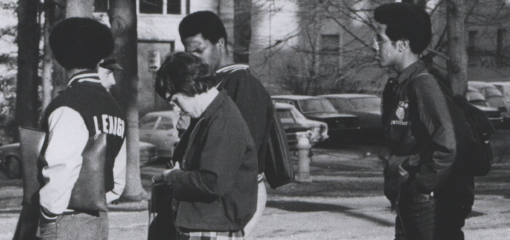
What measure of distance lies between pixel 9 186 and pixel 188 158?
15.0m

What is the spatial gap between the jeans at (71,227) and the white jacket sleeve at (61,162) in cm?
10

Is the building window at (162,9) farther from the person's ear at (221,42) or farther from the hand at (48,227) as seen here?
the hand at (48,227)

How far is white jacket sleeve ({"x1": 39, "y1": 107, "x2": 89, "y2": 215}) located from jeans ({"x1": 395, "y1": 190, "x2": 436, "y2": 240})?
5.13 feet

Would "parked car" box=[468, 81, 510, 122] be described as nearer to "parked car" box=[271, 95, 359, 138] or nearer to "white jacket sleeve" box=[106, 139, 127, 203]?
"parked car" box=[271, 95, 359, 138]

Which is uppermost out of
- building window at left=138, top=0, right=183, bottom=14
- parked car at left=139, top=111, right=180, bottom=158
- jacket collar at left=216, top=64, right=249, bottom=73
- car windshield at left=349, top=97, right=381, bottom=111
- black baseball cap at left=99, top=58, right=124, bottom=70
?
building window at left=138, top=0, right=183, bottom=14

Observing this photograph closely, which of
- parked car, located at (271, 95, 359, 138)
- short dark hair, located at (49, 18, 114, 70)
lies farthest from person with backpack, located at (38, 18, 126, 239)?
parked car, located at (271, 95, 359, 138)

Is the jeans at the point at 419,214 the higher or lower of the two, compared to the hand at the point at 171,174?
lower

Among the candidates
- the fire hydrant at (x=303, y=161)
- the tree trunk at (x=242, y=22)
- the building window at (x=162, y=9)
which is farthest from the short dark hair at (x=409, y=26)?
the building window at (x=162, y=9)

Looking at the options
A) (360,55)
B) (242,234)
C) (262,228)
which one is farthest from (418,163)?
(360,55)

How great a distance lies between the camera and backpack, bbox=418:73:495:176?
4266mm

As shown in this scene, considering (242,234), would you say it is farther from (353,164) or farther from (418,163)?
(353,164)

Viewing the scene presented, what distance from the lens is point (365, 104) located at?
29.3 m

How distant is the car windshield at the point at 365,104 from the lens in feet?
95.5

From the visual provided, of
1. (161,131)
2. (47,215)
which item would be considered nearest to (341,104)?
(161,131)
